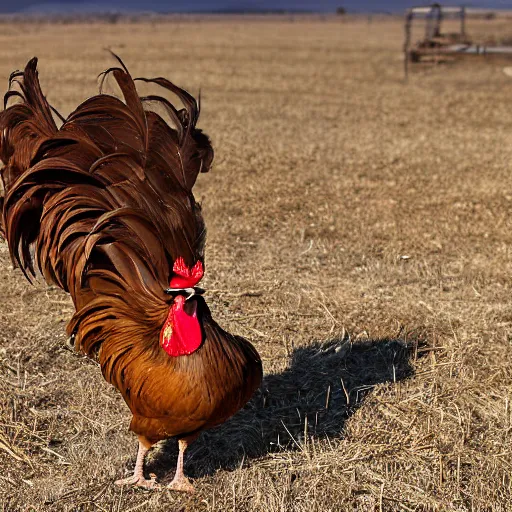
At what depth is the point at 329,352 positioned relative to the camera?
17.2ft

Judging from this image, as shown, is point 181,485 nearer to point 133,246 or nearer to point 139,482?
point 139,482

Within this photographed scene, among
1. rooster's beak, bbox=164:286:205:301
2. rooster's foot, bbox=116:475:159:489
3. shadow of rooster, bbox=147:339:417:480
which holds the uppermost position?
rooster's beak, bbox=164:286:205:301

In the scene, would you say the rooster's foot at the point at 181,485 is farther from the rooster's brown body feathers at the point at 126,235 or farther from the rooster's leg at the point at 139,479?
the rooster's brown body feathers at the point at 126,235

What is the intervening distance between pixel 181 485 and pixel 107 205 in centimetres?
154

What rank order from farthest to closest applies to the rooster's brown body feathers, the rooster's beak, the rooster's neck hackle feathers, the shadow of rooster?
the shadow of rooster → the rooster's neck hackle feathers → the rooster's brown body feathers → the rooster's beak

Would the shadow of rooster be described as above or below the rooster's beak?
below

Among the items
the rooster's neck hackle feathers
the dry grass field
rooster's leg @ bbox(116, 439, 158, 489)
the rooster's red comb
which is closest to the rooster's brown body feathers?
the rooster's neck hackle feathers

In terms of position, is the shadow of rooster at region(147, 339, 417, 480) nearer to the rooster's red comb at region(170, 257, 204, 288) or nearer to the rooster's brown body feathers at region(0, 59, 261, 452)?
the rooster's brown body feathers at region(0, 59, 261, 452)

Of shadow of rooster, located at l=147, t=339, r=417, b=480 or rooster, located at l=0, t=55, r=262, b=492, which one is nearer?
rooster, located at l=0, t=55, r=262, b=492

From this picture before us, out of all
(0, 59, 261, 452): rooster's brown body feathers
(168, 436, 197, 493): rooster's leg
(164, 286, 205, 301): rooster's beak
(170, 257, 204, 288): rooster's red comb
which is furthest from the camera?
(168, 436, 197, 493): rooster's leg

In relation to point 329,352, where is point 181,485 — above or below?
below

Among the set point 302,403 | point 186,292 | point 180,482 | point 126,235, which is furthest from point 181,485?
point 126,235

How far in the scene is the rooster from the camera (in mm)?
3365

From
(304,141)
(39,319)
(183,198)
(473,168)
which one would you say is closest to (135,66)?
(304,141)
